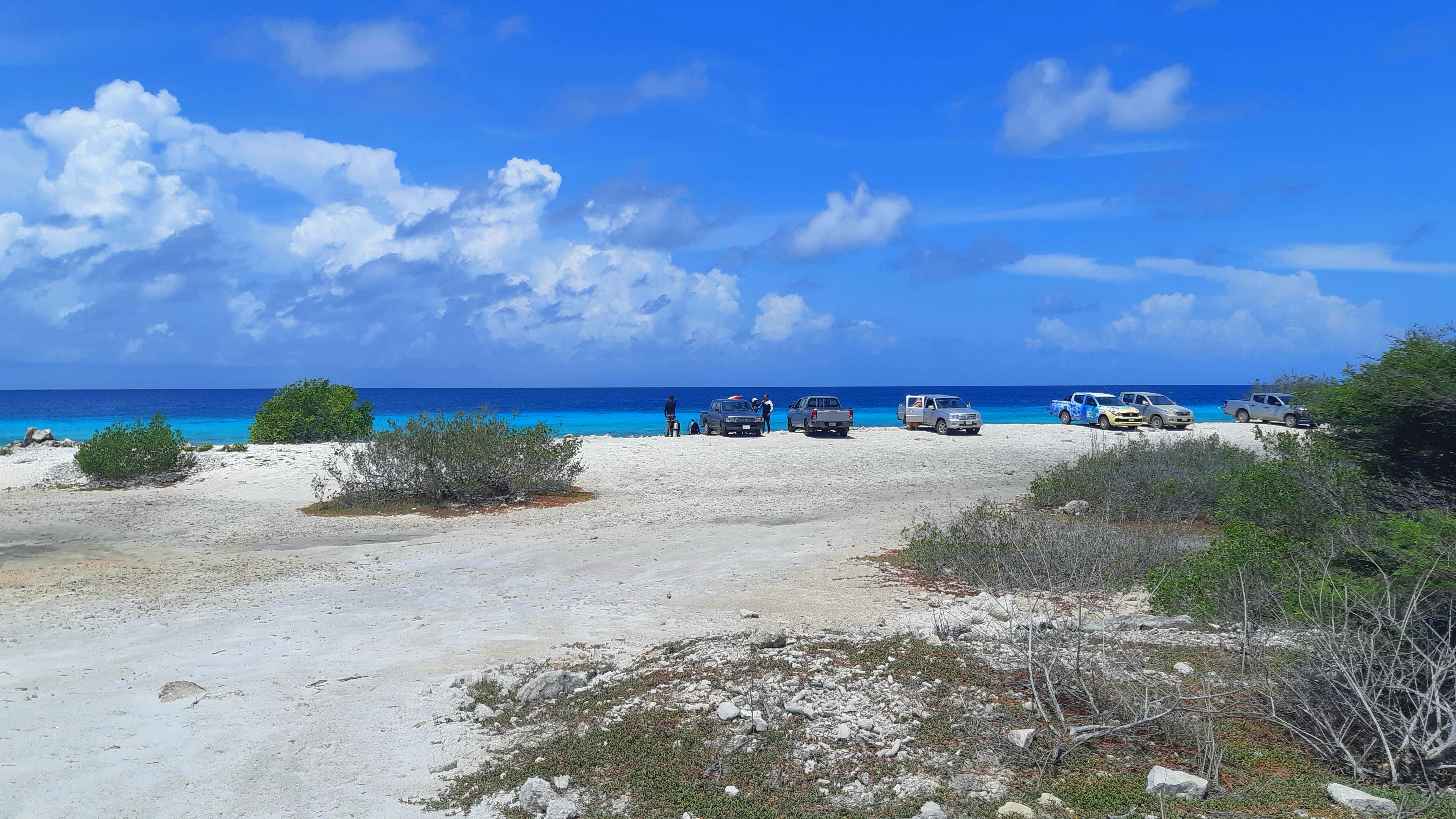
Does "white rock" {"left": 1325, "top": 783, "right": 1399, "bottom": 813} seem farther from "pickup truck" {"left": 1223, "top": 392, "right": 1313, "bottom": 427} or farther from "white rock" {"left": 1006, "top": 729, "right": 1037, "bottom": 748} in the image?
"pickup truck" {"left": 1223, "top": 392, "right": 1313, "bottom": 427}

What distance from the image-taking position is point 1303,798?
4.53 meters

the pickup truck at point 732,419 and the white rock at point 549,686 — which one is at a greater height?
the pickup truck at point 732,419

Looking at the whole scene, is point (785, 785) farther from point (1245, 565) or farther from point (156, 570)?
point (156, 570)

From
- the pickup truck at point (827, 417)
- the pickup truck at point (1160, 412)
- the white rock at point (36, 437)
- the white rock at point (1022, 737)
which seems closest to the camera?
the white rock at point (1022, 737)

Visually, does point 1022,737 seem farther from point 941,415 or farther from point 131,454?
point 941,415

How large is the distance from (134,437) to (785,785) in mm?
24214

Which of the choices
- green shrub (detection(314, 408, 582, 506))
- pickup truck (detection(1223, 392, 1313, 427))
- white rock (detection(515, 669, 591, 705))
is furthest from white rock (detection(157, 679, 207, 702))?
pickup truck (detection(1223, 392, 1313, 427))

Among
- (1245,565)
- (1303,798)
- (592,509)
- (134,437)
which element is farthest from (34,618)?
(134,437)

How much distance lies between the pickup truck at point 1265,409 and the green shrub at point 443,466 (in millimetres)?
39764

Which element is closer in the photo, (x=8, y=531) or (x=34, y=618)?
(x=34, y=618)

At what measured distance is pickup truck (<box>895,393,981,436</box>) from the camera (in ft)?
134

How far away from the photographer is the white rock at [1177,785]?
4523 millimetres

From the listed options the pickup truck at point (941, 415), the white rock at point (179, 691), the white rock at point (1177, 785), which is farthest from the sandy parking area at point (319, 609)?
the pickup truck at point (941, 415)

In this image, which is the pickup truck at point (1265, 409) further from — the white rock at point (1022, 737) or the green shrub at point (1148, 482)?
the white rock at point (1022, 737)
